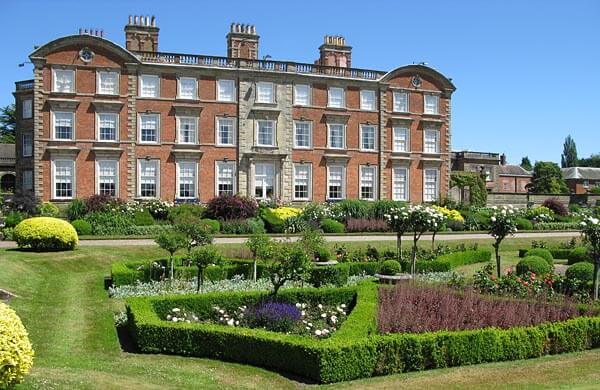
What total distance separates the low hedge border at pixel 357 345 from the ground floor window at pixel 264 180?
25220 mm

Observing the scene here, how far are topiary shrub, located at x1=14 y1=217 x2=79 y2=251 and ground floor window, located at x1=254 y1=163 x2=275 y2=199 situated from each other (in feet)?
53.8

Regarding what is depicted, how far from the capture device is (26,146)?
37.2 m

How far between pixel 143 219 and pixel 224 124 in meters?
8.54

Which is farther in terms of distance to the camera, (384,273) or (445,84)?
(445,84)

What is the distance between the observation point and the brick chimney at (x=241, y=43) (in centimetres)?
3947

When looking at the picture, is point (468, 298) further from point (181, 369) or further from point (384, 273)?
point (181, 369)

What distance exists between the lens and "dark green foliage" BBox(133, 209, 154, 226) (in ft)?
104

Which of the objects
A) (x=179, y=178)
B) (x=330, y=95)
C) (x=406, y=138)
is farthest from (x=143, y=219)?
(x=406, y=138)

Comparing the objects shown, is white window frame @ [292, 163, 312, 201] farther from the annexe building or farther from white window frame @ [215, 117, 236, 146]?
white window frame @ [215, 117, 236, 146]

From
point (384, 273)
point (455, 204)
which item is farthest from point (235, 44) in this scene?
point (384, 273)

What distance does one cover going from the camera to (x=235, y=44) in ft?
130

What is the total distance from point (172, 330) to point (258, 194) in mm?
26731

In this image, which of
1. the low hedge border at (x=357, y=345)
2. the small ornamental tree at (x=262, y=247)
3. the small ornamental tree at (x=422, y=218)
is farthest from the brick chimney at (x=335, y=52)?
the low hedge border at (x=357, y=345)

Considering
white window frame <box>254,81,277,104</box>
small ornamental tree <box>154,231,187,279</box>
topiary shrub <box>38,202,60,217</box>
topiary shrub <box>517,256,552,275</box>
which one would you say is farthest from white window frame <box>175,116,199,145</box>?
topiary shrub <box>517,256,552,275</box>
